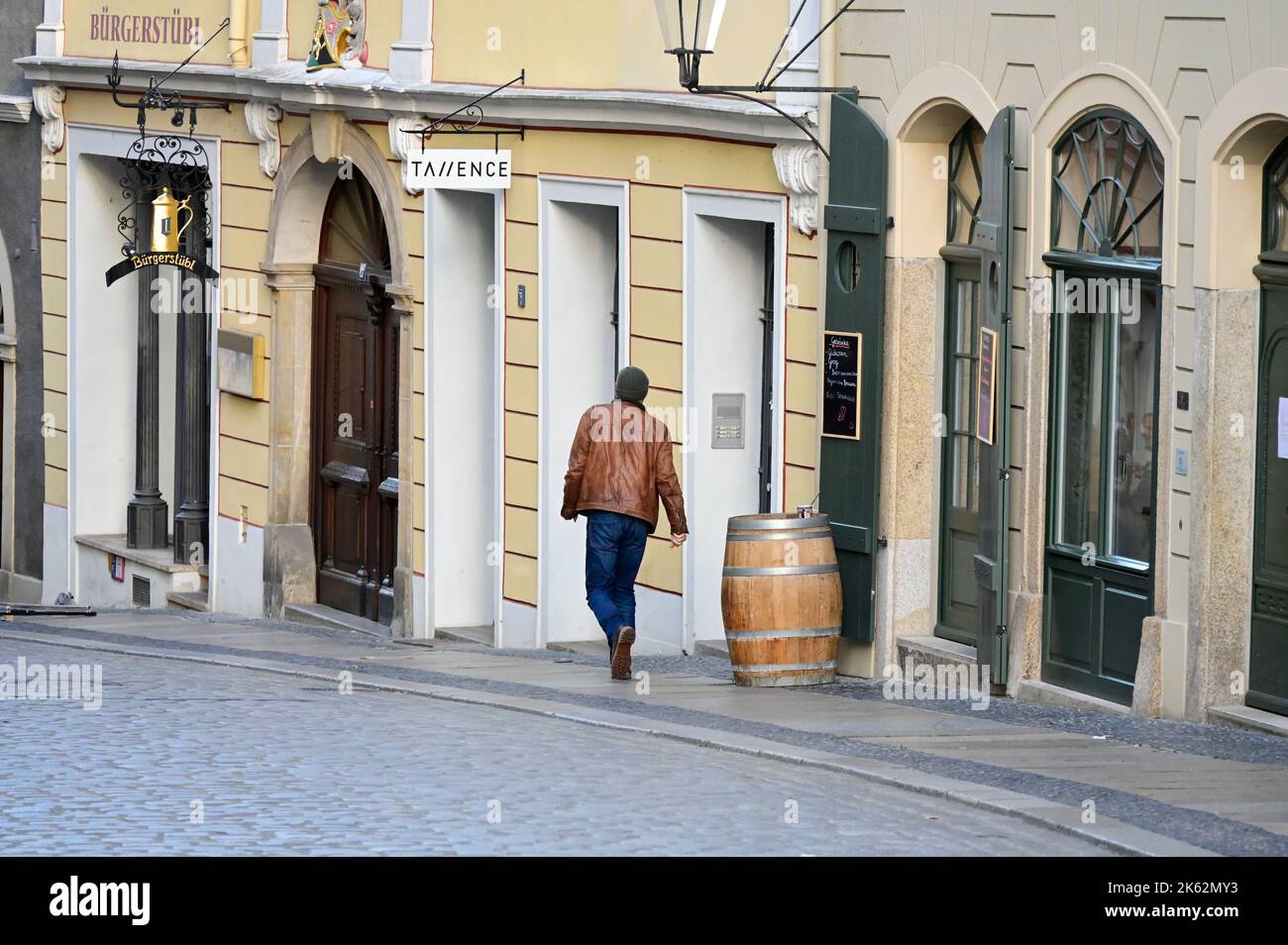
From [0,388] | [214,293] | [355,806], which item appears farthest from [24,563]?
[355,806]

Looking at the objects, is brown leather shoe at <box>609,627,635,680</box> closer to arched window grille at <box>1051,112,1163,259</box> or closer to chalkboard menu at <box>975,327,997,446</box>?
chalkboard menu at <box>975,327,997,446</box>

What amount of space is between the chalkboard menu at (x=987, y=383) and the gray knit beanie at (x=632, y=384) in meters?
1.92

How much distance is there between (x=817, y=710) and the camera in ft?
40.7

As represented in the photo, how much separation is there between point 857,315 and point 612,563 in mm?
1957

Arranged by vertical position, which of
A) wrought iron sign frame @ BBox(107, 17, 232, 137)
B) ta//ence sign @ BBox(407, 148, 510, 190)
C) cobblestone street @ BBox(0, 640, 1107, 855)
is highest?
wrought iron sign frame @ BBox(107, 17, 232, 137)

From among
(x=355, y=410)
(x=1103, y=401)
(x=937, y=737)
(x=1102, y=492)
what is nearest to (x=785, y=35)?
(x=1103, y=401)

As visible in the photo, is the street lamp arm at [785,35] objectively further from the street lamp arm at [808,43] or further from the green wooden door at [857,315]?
the green wooden door at [857,315]

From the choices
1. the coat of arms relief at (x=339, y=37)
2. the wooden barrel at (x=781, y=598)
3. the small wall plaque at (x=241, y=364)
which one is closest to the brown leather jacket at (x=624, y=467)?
the wooden barrel at (x=781, y=598)

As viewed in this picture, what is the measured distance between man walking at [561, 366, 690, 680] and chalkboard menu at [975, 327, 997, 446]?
5.98ft

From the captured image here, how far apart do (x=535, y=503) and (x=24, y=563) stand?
8432 mm

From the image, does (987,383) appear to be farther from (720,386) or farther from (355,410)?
(355,410)

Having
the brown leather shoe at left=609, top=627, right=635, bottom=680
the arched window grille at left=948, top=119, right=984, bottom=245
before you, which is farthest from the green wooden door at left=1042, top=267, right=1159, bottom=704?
the brown leather shoe at left=609, top=627, right=635, bottom=680

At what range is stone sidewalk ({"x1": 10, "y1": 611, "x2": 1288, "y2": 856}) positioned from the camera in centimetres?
937

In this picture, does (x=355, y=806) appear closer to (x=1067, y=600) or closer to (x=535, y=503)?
(x=1067, y=600)
